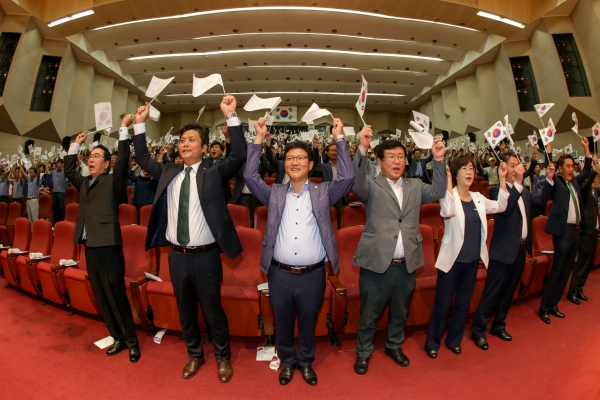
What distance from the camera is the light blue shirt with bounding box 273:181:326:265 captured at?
1.50 m

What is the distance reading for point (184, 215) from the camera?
5.19ft

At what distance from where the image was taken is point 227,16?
28.3ft

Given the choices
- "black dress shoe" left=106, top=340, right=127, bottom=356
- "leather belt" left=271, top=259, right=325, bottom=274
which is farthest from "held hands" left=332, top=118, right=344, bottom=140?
"black dress shoe" left=106, top=340, right=127, bottom=356

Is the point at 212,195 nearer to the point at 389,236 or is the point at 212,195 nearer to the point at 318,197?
the point at 318,197

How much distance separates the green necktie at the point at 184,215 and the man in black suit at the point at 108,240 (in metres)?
0.50

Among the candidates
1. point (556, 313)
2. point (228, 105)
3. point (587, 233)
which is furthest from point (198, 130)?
point (587, 233)

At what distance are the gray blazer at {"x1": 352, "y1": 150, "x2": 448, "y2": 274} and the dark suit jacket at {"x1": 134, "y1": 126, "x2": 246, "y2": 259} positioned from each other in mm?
649

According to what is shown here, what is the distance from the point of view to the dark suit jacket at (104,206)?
174cm

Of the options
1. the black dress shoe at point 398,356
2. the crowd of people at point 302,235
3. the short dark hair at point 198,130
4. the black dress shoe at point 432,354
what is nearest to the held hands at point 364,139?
the crowd of people at point 302,235

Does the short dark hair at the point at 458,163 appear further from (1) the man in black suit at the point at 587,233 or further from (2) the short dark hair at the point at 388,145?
(1) the man in black suit at the point at 587,233

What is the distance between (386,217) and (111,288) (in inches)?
66.6

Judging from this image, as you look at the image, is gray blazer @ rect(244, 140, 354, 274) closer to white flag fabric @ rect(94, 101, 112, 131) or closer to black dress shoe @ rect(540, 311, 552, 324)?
white flag fabric @ rect(94, 101, 112, 131)

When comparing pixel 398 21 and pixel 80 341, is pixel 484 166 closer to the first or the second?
pixel 398 21

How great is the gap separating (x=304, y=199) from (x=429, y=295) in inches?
48.6
